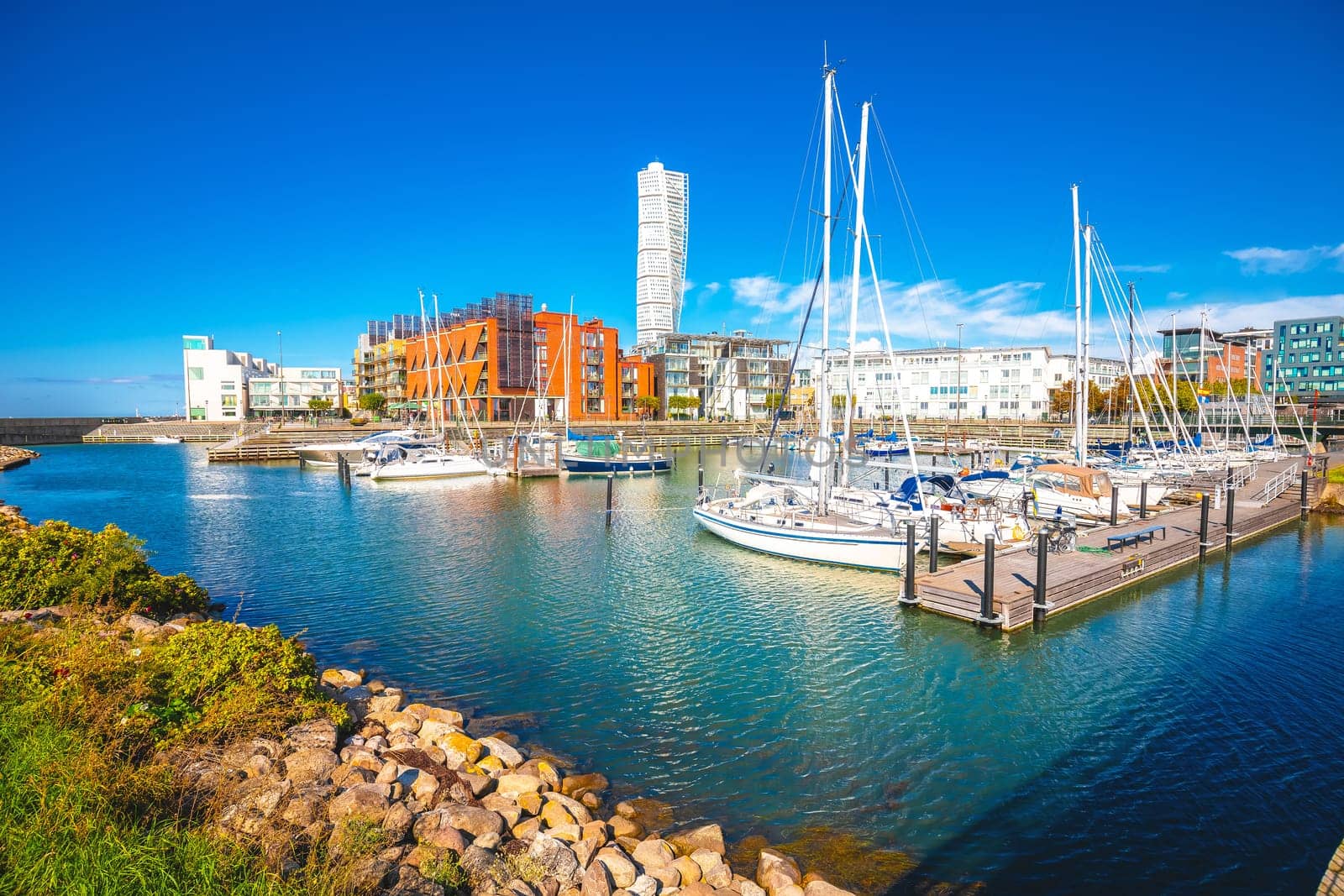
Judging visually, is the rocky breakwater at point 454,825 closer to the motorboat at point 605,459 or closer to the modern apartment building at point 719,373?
the motorboat at point 605,459

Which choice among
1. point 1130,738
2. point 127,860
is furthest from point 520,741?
point 1130,738

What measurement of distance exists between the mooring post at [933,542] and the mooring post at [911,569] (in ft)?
5.67

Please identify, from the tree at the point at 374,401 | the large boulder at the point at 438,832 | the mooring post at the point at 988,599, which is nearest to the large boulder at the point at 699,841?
the large boulder at the point at 438,832

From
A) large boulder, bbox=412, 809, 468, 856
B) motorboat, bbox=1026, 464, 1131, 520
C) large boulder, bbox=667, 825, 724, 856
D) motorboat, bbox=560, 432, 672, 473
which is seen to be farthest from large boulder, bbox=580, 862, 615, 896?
motorboat, bbox=560, 432, 672, 473

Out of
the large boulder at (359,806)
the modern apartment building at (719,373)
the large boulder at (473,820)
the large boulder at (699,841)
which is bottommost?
the large boulder at (699,841)

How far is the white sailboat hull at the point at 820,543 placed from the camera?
24.5 meters

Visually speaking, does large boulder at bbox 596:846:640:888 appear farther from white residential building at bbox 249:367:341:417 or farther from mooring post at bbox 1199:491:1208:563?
white residential building at bbox 249:367:341:417

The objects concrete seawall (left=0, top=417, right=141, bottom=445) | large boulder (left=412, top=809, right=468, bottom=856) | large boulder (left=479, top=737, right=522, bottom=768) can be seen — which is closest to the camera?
large boulder (left=412, top=809, right=468, bottom=856)

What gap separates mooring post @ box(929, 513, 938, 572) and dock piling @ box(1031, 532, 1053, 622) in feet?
11.2

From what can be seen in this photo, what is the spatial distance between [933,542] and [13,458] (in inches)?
3679

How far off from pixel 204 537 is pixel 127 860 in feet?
101

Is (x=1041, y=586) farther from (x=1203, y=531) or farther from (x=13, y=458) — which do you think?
(x=13, y=458)

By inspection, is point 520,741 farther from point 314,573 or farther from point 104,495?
point 104,495

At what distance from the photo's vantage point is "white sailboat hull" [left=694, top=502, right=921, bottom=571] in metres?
24.5
